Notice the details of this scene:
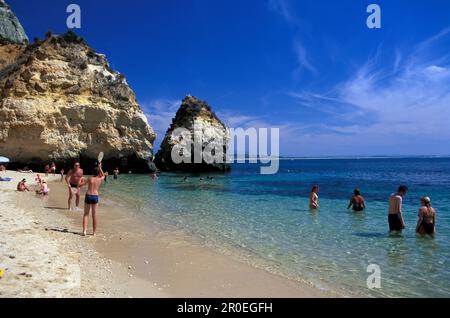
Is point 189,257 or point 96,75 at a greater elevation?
point 96,75

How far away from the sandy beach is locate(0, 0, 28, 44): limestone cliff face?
2330 inches

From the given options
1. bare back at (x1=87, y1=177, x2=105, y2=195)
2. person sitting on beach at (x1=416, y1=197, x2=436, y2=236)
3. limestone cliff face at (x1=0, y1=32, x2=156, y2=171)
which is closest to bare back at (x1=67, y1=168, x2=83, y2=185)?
bare back at (x1=87, y1=177, x2=105, y2=195)

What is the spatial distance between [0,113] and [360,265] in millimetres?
31968

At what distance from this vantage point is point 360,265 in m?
7.09

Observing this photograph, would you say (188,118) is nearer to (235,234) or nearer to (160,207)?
(160,207)

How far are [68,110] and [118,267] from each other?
30.0 m

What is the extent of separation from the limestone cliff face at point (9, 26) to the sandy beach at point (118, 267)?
59177 millimetres

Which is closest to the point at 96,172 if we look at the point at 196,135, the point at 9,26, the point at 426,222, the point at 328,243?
the point at 328,243

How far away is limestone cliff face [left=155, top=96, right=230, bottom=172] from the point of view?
48.0 m

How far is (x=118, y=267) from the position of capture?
617 cm

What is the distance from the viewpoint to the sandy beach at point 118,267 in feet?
16.1

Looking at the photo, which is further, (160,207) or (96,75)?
(96,75)

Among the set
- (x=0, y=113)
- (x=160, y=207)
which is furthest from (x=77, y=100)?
(x=160, y=207)

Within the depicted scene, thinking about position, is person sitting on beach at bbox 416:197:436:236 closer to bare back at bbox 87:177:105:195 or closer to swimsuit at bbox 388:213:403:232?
swimsuit at bbox 388:213:403:232
